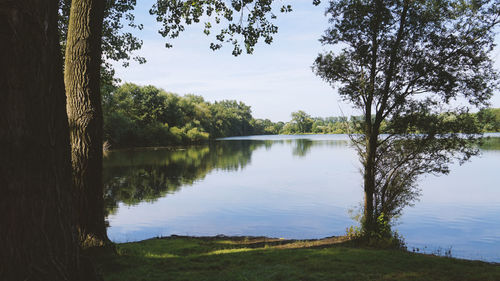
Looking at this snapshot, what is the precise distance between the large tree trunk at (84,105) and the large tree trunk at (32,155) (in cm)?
296

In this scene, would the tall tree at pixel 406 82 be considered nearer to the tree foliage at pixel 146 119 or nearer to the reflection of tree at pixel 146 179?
the reflection of tree at pixel 146 179

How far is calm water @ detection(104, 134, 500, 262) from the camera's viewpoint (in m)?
13.1

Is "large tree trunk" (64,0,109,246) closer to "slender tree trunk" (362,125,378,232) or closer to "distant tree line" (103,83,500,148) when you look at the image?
"slender tree trunk" (362,125,378,232)

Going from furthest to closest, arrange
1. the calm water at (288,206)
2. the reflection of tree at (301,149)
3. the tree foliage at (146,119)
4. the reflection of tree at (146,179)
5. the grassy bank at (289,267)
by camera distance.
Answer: the tree foliage at (146,119)
the reflection of tree at (301,149)
the reflection of tree at (146,179)
the calm water at (288,206)
the grassy bank at (289,267)

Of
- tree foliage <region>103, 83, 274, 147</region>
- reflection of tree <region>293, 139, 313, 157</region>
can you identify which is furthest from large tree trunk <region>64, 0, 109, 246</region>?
tree foliage <region>103, 83, 274, 147</region>

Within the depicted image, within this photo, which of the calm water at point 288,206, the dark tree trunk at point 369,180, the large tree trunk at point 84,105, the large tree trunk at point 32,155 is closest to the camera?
the large tree trunk at point 32,155

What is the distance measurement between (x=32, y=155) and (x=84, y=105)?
3.53 meters

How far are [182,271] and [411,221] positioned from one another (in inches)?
519

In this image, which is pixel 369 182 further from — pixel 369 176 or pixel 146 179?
pixel 146 179

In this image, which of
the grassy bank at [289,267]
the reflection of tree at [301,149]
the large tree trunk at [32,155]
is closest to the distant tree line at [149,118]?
the reflection of tree at [301,149]

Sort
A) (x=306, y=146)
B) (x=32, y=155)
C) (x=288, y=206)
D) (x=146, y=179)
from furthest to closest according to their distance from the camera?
(x=306, y=146)
(x=146, y=179)
(x=288, y=206)
(x=32, y=155)

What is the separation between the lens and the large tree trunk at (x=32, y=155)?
2.48m

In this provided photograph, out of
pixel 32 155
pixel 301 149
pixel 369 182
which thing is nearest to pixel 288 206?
pixel 369 182

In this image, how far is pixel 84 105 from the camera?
5.81 m
